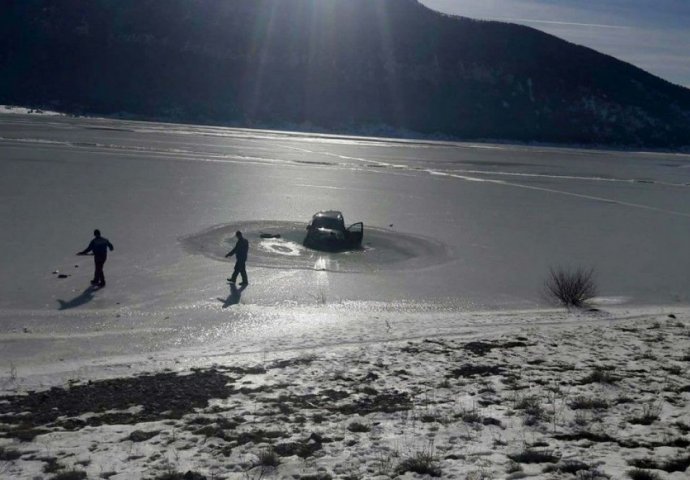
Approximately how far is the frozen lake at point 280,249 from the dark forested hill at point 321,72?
A: 205 feet

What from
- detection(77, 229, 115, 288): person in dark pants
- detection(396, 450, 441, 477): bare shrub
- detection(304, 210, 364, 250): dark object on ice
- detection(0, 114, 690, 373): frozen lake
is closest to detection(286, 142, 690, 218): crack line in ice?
detection(0, 114, 690, 373): frozen lake

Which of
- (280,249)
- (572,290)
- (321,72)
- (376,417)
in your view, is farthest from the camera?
(321,72)

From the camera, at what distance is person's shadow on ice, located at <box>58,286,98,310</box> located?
15109mm

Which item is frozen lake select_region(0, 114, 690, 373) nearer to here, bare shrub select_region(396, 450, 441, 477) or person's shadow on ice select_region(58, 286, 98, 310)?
person's shadow on ice select_region(58, 286, 98, 310)

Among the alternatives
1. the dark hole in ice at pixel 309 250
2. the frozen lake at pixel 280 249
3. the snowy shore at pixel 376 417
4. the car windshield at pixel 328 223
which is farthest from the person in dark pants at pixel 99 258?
the car windshield at pixel 328 223

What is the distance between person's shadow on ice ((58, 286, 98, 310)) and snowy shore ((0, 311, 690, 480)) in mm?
4683

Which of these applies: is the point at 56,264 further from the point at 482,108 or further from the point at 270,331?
the point at 482,108

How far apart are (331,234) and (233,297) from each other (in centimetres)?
605

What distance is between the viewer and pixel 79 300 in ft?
51.0

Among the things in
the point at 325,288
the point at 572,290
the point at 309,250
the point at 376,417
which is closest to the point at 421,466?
the point at 376,417

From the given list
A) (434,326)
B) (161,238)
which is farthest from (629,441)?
(161,238)

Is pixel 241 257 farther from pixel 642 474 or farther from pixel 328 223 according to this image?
pixel 642 474

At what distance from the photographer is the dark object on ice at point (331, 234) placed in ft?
72.1

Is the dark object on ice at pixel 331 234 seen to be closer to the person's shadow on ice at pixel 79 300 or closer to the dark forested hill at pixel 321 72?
the person's shadow on ice at pixel 79 300
